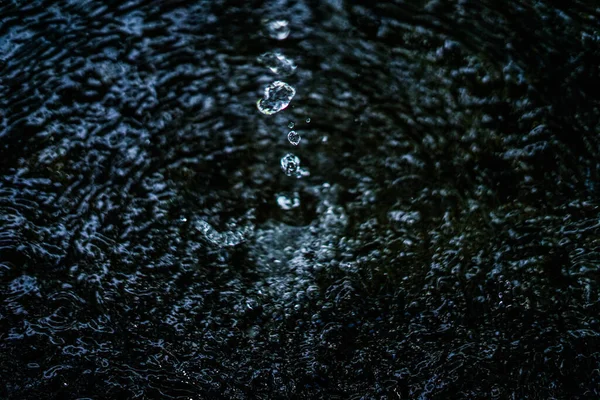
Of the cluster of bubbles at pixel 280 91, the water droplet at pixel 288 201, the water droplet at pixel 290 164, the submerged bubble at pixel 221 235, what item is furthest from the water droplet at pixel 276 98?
the submerged bubble at pixel 221 235

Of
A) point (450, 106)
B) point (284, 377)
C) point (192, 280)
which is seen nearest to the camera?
point (284, 377)

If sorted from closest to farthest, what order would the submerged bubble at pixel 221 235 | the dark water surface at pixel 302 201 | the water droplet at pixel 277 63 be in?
the dark water surface at pixel 302 201
the submerged bubble at pixel 221 235
the water droplet at pixel 277 63

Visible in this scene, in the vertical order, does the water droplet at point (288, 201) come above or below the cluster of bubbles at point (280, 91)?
below

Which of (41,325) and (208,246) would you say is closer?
(41,325)

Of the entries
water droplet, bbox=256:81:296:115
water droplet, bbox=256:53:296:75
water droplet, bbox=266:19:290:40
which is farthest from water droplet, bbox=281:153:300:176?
A: water droplet, bbox=266:19:290:40

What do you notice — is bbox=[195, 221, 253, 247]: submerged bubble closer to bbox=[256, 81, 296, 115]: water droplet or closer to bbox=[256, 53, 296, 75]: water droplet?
bbox=[256, 81, 296, 115]: water droplet

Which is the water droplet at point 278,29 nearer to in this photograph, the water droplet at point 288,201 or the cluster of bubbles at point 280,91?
the cluster of bubbles at point 280,91

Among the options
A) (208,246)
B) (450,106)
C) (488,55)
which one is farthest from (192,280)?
(488,55)

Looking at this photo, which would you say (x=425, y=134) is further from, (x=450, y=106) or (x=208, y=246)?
(x=208, y=246)

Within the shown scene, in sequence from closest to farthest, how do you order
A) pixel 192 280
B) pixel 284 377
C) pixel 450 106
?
pixel 284 377 < pixel 192 280 < pixel 450 106
